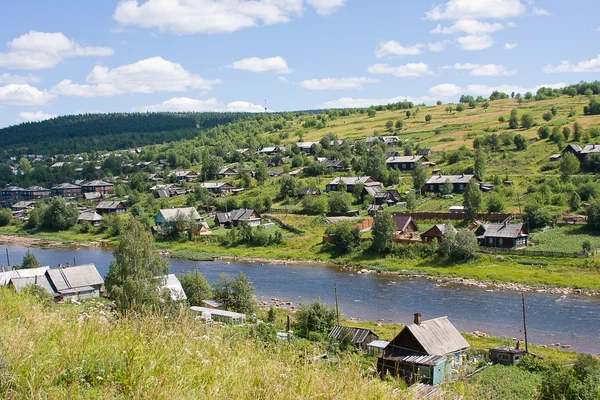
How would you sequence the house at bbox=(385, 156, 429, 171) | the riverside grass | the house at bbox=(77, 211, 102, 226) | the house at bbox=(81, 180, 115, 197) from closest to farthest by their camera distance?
the riverside grass < the house at bbox=(77, 211, 102, 226) < the house at bbox=(385, 156, 429, 171) < the house at bbox=(81, 180, 115, 197)

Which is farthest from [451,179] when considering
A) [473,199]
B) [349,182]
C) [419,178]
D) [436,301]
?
[436,301]

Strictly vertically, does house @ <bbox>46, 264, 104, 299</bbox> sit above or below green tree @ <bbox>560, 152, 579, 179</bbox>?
below

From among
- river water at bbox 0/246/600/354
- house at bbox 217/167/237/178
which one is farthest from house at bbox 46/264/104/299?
house at bbox 217/167/237/178

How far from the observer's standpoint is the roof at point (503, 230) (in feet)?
110

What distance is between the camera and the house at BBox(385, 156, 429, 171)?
60.1m

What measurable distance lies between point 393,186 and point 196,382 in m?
51.0

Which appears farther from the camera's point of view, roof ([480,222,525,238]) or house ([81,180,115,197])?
house ([81,180,115,197])

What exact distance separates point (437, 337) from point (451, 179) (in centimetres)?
3453

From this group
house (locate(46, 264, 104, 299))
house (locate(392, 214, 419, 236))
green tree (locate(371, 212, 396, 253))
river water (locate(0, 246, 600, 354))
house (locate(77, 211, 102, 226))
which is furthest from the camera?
house (locate(77, 211, 102, 226))

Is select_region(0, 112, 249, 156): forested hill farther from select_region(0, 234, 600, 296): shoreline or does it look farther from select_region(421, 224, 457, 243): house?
select_region(421, 224, 457, 243): house

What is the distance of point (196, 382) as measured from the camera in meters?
4.14

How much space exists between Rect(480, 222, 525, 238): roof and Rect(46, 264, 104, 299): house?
22.6 meters

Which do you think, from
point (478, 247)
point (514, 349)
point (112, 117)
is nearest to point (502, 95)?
point (478, 247)

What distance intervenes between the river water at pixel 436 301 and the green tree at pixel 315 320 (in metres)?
4.11
